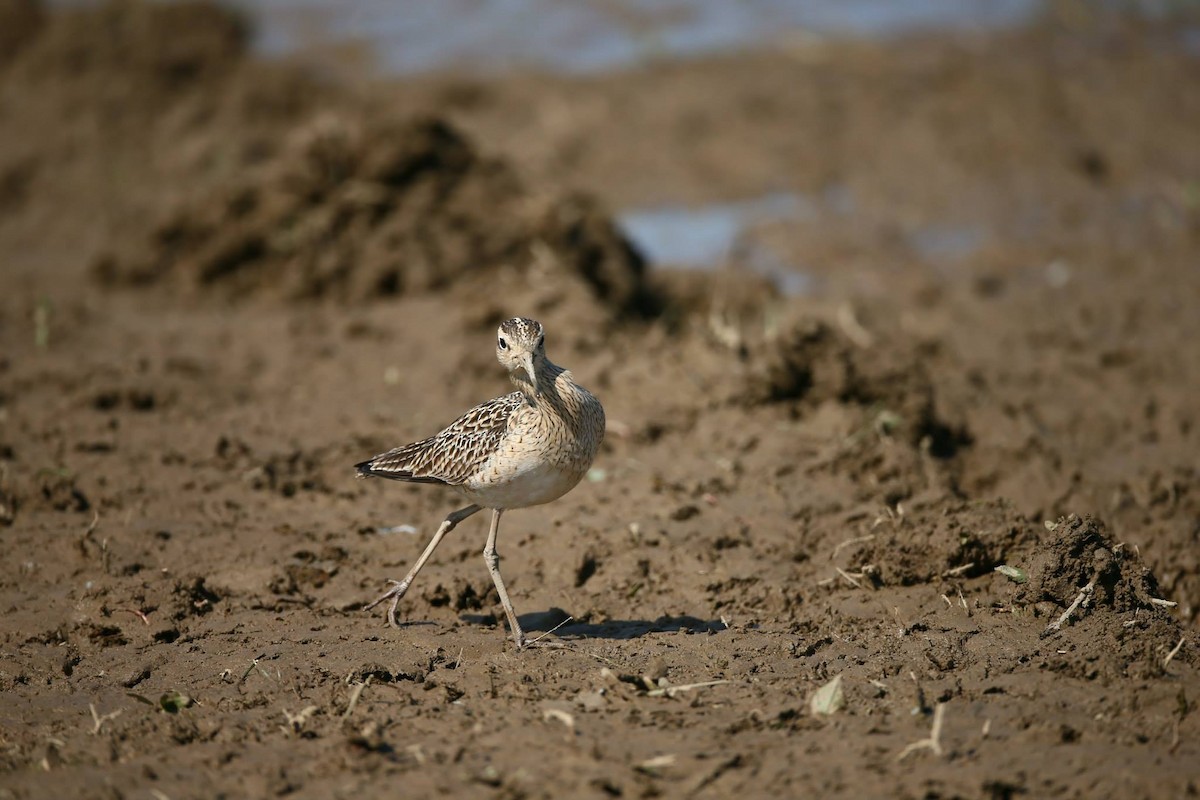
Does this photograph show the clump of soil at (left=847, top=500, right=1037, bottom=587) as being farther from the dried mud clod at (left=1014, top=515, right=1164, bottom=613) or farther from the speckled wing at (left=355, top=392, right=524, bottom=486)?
the speckled wing at (left=355, top=392, right=524, bottom=486)

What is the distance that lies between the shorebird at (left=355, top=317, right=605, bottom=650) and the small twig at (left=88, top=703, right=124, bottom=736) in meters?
1.53

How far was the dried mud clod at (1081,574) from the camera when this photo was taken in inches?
261

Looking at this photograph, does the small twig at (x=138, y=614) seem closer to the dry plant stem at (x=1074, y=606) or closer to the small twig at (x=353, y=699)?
the small twig at (x=353, y=699)

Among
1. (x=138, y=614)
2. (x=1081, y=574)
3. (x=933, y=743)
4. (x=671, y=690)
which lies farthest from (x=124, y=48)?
(x=933, y=743)

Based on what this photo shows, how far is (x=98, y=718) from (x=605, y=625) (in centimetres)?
257

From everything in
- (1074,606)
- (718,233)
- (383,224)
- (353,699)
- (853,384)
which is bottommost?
(718,233)

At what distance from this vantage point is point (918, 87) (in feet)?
55.3

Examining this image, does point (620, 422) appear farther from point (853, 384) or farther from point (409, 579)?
point (409, 579)

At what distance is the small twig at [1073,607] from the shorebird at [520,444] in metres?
2.42

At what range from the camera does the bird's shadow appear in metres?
6.95

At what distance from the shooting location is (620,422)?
31.5ft

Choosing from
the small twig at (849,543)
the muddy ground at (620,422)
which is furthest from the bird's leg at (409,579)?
the small twig at (849,543)

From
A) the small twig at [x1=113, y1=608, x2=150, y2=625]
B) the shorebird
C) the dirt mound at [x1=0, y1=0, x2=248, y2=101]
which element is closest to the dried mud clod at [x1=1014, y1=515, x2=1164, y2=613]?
the shorebird

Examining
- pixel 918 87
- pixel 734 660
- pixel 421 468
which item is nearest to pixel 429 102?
pixel 918 87
